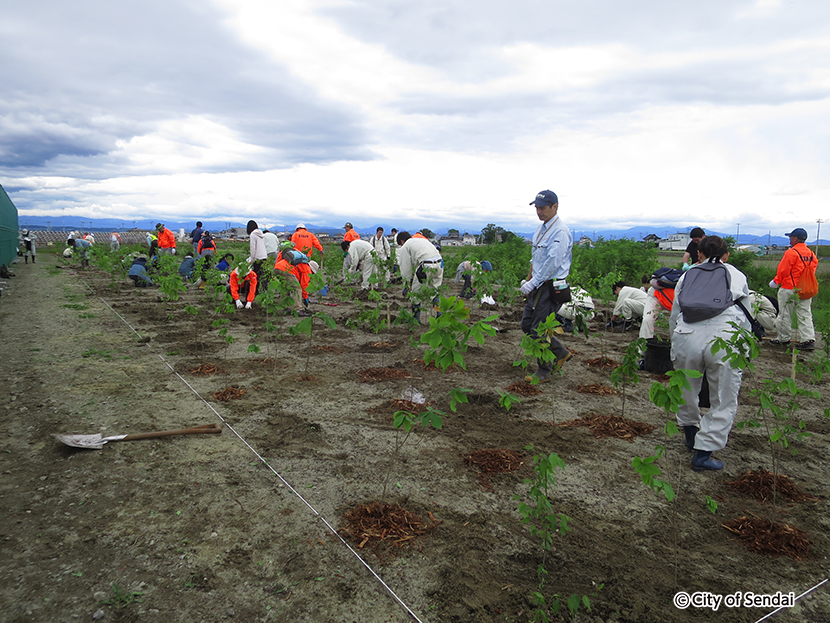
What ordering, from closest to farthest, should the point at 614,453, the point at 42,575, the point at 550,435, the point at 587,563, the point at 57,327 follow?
the point at 42,575
the point at 587,563
the point at 614,453
the point at 550,435
the point at 57,327

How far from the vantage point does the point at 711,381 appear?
133 inches

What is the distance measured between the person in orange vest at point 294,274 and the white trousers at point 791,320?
796 centimetres

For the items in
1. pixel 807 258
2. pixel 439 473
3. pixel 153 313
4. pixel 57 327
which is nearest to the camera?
pixel 439 473

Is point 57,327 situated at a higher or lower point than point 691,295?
lower

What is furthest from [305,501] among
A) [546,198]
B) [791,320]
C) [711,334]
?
[791,320]

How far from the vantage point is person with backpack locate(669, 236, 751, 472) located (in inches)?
130

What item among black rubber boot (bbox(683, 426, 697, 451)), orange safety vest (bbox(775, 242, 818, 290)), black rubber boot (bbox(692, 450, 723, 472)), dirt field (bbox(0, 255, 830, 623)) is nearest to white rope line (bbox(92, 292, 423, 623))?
dirt field (bbox(0, 255, 830, 623))

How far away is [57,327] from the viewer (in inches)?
313

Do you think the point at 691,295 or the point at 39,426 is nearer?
the point at 691,295

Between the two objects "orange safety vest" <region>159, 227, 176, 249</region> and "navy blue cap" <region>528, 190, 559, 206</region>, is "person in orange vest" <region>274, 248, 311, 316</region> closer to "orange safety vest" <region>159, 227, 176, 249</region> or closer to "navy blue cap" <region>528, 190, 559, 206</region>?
"navy blue cap" <region>528, 190, 559, 206</region>

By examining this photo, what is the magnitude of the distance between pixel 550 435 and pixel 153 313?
8630 millimetres

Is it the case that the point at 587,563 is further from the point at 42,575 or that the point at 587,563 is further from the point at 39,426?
the point at 39,426

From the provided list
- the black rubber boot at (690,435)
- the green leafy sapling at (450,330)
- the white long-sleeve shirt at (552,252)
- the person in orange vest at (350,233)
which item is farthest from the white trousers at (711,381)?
the person in orange vest at (350,233)

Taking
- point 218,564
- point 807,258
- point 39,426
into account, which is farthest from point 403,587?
point 807,258
